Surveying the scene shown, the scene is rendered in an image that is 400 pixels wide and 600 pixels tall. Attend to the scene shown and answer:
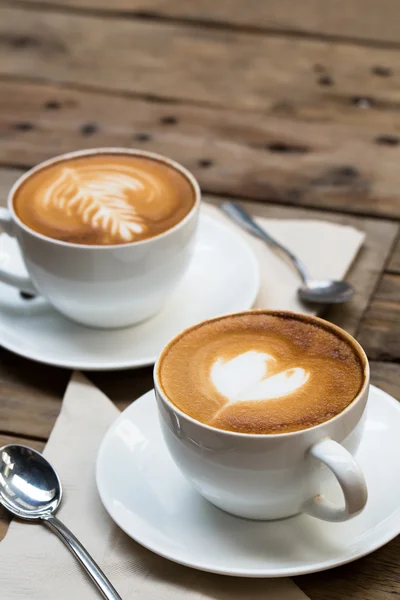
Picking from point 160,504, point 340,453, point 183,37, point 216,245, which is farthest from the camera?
point 183,37

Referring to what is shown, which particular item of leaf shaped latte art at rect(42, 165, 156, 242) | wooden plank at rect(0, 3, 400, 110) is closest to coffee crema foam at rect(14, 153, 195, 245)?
leaf shaped latte art at rect(42, 165, 156, 242)

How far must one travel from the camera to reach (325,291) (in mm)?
1033

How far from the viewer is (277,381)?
2.31 ft

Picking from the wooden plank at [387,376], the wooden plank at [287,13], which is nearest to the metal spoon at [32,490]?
the wooden plank at [387,376]

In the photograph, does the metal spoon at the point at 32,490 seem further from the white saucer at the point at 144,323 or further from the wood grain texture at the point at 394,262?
the wood grain texture at the point at 394,262

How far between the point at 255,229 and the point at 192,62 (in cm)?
60

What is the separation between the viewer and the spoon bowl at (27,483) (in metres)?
0.76

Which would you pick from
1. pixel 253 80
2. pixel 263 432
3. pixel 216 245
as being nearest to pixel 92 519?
pixel 263 432

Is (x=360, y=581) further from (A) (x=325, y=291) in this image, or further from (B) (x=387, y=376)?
(A) (x=325, y=291)

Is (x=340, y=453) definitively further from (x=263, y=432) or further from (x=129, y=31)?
(x=129, y=31)

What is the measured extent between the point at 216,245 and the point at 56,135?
0.44 meters

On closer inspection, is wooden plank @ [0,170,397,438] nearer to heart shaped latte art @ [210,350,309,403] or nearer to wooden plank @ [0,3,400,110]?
heart shaped latte art @ [210,350,309,403]

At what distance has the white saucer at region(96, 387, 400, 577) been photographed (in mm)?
676

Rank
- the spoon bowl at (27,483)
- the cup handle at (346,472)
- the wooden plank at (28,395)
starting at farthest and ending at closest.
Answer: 1. the wooden plank at (28,395)
2. the spoon bowl at (27,483)
3. the cup handle at (346,472)
